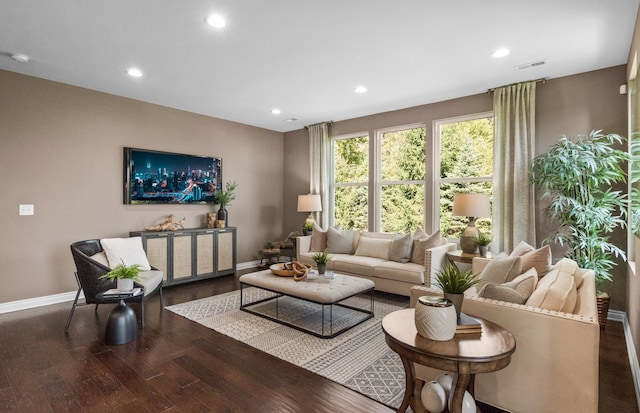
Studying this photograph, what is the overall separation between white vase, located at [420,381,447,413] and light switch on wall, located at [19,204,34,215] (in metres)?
4.68

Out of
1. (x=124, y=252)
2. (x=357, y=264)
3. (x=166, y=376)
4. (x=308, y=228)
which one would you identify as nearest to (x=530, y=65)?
(x=357, y=264)

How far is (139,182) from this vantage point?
192 inches

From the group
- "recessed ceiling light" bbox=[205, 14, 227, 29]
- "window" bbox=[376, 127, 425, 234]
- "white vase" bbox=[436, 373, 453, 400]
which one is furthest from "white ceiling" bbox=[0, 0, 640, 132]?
"white vase" bbox=[436, 373, 453, 400]

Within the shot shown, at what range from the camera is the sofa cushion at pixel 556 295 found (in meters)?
1.83

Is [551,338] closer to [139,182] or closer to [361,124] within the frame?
[361,124]

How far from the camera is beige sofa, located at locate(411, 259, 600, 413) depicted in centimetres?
162

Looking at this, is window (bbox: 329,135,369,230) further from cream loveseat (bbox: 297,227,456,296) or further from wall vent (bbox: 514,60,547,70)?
wall vent (bbox: 514,60,547,70)

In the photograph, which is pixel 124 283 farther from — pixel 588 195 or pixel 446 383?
pixel 588 195

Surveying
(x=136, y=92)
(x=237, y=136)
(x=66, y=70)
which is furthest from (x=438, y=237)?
(x=66, y=70)

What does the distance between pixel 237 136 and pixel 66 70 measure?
2794mm

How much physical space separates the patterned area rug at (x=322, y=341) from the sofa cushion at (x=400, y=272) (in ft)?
1.03

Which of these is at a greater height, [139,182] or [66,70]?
[66,70]

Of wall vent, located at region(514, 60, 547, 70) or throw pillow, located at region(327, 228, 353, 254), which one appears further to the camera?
throw pillow, located at region(327, 228, 353, 254)

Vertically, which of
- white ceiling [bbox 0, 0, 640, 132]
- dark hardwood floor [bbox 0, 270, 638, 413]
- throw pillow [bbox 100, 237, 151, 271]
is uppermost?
white ceiling [bbox 0, 0, 640, 132]
